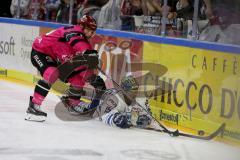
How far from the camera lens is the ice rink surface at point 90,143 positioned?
507cm

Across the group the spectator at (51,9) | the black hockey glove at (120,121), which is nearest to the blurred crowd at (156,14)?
the spectator at (51,9)

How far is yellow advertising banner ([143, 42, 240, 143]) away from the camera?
5.83 metres

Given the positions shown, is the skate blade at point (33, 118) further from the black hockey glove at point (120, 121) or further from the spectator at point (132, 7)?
the spectator at point (132, 7)

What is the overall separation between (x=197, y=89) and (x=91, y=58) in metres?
1.26

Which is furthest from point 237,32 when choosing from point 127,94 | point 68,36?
point 68,36

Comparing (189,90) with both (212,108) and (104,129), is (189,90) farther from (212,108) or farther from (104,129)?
(104,129)

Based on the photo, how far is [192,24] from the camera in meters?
6.55

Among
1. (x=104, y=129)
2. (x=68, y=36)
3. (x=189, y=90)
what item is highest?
(x=68, y=36)

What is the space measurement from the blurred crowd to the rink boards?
122mm

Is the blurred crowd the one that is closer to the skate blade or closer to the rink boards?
the rink boards

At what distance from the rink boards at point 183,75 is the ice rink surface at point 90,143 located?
370 mm

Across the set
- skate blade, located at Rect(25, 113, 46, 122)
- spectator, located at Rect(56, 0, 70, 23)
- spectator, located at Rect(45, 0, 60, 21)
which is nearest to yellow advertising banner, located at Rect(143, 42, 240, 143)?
skate blade, located at Rect(25, 113, 46, 122)

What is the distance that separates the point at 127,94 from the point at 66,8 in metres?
3.05

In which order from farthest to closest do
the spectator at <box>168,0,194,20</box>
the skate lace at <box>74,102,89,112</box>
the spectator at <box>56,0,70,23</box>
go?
1. the spectator at <box>56,0,70,23</box>
2. the skate lace at <box>74,102,89,112</box>
3. the spectator at <box>168,0,194,20</box>
